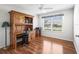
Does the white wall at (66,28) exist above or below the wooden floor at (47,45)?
above

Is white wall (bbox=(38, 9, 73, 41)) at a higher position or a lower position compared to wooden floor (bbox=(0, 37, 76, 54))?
higher

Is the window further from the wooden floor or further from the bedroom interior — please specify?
the wooden floor

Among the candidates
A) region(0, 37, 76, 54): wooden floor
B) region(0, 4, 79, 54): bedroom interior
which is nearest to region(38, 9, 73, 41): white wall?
region(0, 4, 79, 54): bedroom interior

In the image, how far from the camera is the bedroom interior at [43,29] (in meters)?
1.73

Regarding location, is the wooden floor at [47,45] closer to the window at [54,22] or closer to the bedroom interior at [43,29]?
the bedroom interior at [43,29]

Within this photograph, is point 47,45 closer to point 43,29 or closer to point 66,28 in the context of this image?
point 43,29

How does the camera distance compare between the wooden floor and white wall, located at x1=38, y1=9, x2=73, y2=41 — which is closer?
white wall, located at x1=38, y1=9, x2=73, y2=41

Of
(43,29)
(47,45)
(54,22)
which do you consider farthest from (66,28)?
(47,45)

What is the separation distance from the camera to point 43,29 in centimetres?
208

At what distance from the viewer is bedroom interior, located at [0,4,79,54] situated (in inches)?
68.2

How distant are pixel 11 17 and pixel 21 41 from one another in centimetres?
77

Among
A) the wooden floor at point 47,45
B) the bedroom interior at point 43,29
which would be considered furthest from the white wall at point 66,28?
the wooden floor at point 47,45

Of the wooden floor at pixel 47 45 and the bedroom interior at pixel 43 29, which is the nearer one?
the bedroom interior at pixel 43 29
